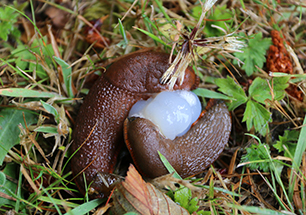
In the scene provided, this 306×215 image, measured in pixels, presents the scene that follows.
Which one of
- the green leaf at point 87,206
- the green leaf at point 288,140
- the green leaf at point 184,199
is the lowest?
the green leaf at point 87,206

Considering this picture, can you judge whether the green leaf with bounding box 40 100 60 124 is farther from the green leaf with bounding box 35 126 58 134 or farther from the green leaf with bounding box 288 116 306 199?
the green leaf with bounding box 288 116 306 199

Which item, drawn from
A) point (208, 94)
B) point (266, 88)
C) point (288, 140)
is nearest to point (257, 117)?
point (266, 88)

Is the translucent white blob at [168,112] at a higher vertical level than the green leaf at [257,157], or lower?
higher

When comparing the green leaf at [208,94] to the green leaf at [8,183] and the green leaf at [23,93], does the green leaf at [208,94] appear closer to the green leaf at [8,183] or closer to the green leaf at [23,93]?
the green leaf at [23,93]

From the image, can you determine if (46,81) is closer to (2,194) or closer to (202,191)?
(2,194)

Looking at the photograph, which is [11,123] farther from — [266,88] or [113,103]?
[266,88]

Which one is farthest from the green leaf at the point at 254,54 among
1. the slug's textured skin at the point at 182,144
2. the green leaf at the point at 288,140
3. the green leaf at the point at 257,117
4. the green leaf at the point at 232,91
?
the green leaf at the point at 288,140
